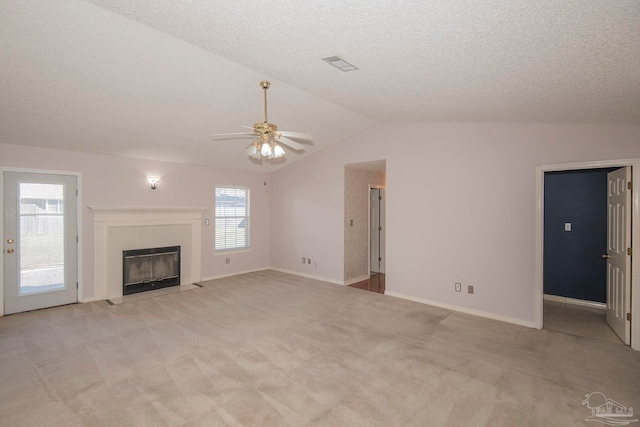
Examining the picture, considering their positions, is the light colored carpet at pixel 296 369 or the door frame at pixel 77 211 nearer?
the light colored carpet at pixel 296 369

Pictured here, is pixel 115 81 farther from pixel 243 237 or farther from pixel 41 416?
pixel 243 237

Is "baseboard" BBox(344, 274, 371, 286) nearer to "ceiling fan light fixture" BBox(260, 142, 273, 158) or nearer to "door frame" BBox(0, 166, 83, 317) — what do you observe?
"ceiling fan light fixture" BBox(260, 142, 273, 158)

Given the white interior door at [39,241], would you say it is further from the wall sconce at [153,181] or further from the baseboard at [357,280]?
the baseboard at [357,280]

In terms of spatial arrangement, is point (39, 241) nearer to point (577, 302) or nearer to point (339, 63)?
point (339, 63)

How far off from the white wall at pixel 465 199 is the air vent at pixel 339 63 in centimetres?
259

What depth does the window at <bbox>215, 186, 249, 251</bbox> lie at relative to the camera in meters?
7.04

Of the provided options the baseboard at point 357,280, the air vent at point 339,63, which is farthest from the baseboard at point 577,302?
the air vent at point 339,63

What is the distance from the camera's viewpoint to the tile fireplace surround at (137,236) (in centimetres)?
533

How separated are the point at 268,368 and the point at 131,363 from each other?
140cm

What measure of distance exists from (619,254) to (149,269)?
7.18m

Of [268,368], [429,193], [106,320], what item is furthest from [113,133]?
[429,193]

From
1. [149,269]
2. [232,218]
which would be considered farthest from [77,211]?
[232,218]

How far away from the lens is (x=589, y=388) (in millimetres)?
2736

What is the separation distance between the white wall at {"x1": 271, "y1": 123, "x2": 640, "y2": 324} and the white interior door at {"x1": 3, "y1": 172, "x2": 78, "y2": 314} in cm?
454
